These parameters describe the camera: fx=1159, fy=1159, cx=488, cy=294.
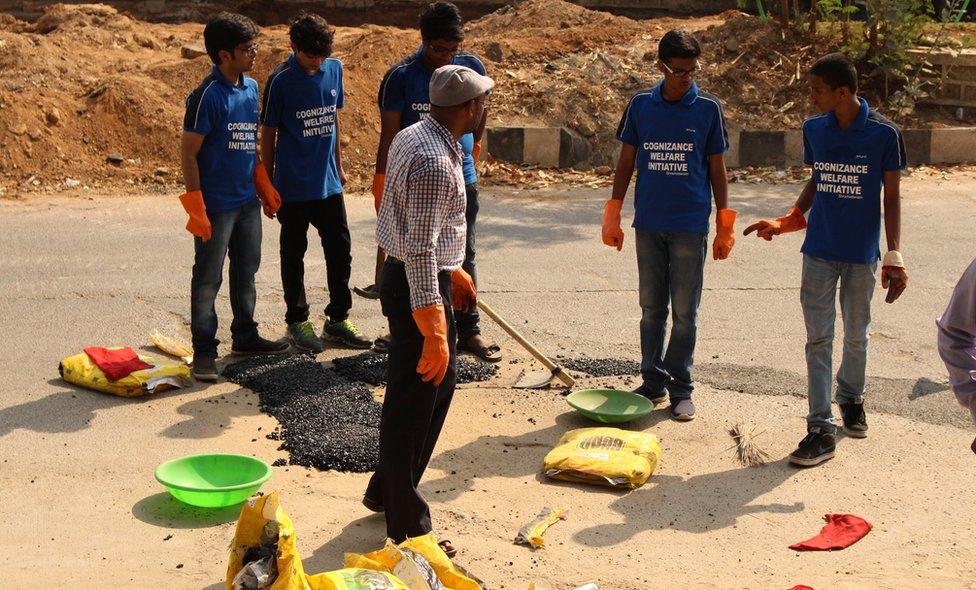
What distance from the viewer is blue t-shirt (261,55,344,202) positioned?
7121mm

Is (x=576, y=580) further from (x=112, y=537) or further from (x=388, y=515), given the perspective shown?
(x=112, y=537)

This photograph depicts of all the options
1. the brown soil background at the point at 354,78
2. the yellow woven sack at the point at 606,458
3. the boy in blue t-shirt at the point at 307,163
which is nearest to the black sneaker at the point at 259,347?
the boy in blue t-shirt at the point at 307,163

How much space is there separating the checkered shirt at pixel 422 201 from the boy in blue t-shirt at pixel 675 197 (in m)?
2.09

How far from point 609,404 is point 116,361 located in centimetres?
281

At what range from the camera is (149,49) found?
52.1 ft

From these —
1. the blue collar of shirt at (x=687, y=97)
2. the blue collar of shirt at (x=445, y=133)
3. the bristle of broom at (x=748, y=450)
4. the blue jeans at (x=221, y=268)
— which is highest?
the blue collar of shirt at (x=687, y=97)

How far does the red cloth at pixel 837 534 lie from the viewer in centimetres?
501

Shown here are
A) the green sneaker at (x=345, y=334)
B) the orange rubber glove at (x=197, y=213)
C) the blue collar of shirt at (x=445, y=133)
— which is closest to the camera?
the blue collar of shirt at (x=445, y=133)

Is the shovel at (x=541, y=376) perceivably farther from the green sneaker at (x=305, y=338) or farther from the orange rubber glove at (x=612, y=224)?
the green sneaker at (x=305, y=338)

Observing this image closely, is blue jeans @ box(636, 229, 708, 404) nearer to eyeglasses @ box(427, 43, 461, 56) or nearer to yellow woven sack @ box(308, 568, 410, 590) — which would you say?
eyeglasses @ box(427, 43, 461, 56)

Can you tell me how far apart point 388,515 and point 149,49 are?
12686 millimetres

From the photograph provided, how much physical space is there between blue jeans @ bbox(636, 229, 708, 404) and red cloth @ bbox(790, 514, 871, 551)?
57.1 inches

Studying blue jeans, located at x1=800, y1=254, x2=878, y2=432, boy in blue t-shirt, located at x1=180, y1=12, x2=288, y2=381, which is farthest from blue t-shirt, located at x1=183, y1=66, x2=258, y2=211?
blue jeans, located at x1=800, y1=254, x2=878, y2=432

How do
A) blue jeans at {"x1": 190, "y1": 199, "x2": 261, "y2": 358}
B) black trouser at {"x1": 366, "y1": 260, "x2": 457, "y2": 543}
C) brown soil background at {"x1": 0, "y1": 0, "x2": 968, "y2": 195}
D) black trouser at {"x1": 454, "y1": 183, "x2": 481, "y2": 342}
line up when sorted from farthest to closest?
brown soil background at {"x1": 0, "y1": 0, "x2": 968, "y2": 195} < black trouser at {"x1": 454, "y1": 183, "x2": 481, "y2": 342} < blue jeans at {"x1": 190, "y1": 199, "x2": 261, "y2": 358} < black trouser at {"x1": 366, "y1": 260, "x2": 457, "y2": 543}
